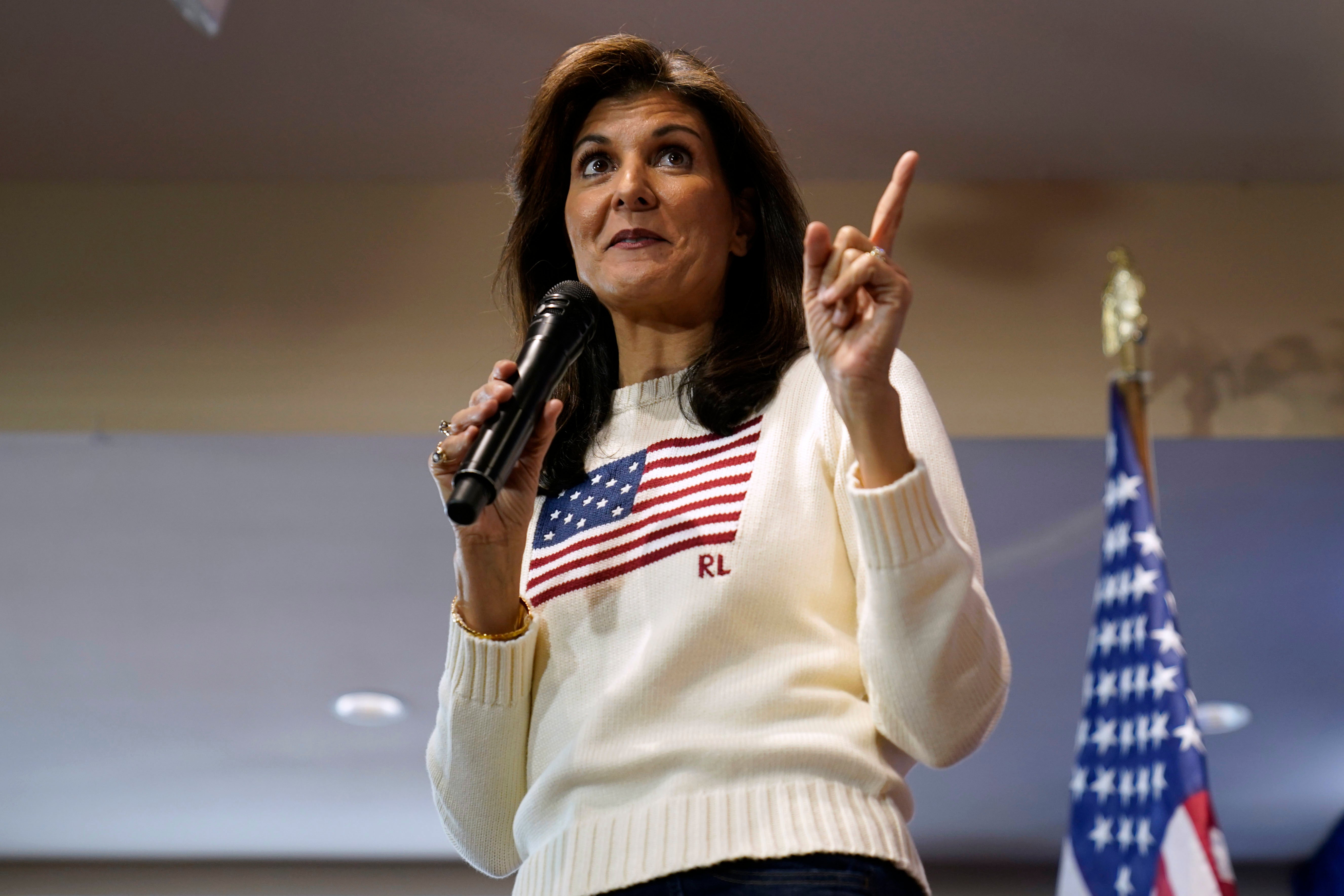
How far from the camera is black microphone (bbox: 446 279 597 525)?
3.38 ft

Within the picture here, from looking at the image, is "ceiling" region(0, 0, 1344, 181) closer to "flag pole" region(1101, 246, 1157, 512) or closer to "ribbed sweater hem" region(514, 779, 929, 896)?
"flag pole" region(1101, 246, 1157, 512)

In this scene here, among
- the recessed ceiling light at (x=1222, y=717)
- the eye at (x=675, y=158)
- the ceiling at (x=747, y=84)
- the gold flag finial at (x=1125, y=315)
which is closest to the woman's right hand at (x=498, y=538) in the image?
the eye at (x=675, y=158)

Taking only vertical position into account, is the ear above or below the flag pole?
below

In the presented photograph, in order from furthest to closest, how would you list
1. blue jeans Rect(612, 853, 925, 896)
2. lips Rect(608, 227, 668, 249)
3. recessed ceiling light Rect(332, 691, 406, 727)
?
recessed ceiling light Rect(332, 691, 406, 727), lips Rect(608, 227, 668, 249), blue jeans Rect(612, 853, 925, 896)

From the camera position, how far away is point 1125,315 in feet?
10.2

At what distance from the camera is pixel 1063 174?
3.44 meters

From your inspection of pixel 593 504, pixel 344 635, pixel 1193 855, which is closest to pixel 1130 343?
pixel 1193 855

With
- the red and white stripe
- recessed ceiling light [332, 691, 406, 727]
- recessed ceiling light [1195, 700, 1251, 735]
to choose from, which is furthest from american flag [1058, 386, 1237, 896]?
recessed ceiling light [332, 691, 406, 727]

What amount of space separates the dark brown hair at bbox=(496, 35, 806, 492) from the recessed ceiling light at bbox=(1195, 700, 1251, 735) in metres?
3.79

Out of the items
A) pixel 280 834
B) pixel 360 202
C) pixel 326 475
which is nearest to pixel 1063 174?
pixel 360 202

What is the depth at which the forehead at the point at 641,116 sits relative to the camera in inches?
60.9

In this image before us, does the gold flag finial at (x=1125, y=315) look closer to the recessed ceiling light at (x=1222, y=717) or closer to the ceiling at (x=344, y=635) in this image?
the ceiling at (x=344, y=635)

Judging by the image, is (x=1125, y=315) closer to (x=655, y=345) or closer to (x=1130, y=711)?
(x=1130, y=711)

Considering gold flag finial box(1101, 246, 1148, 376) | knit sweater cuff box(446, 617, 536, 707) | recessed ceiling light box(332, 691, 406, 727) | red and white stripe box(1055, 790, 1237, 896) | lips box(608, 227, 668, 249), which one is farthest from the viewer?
recessed ceiling light box(332, 691, 406, 727)
